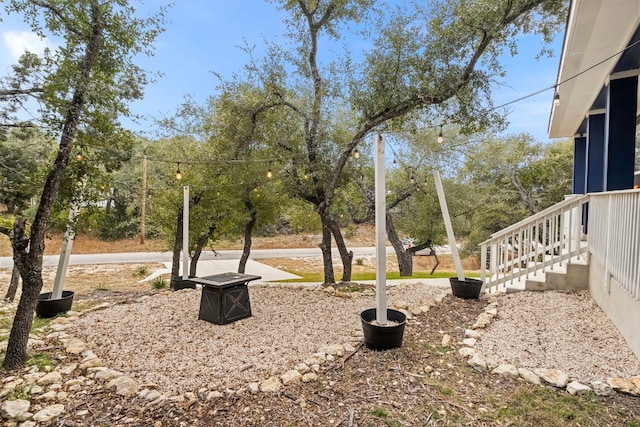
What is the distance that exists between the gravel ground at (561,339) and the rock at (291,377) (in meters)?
1.77

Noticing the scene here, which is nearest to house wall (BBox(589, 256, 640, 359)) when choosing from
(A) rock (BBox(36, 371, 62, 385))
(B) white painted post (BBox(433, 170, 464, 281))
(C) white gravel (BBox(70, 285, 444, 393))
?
(B) white painted post (BBox(433, 170, 464, 281))

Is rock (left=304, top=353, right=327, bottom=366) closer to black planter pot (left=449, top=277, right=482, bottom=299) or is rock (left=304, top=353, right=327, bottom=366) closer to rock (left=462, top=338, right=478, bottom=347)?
rock (left=462, top=338, right=478, bottom=347)

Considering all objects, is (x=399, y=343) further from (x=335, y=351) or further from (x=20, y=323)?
(x=20, y=323)

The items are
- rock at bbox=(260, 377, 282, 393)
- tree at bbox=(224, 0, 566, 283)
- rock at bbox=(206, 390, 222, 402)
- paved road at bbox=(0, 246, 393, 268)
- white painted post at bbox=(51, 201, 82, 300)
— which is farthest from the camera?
paved road at bbox=(0, 246, 393, 268)

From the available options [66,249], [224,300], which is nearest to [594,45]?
[224,300]

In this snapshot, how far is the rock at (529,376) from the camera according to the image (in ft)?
8.41

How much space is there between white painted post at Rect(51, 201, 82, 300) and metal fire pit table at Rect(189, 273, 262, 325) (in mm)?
1574

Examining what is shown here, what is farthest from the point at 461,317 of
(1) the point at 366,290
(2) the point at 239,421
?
(2) the point at 239,421

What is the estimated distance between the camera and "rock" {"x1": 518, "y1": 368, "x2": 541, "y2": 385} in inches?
101

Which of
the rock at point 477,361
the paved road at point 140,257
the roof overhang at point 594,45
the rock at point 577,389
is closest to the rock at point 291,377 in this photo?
the rock at point 477,361

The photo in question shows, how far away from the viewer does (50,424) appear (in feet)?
7.11

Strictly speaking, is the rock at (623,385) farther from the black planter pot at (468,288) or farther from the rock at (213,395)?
the rock at (213,395)

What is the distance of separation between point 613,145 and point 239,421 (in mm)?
5882

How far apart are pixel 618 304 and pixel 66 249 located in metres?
6.46
